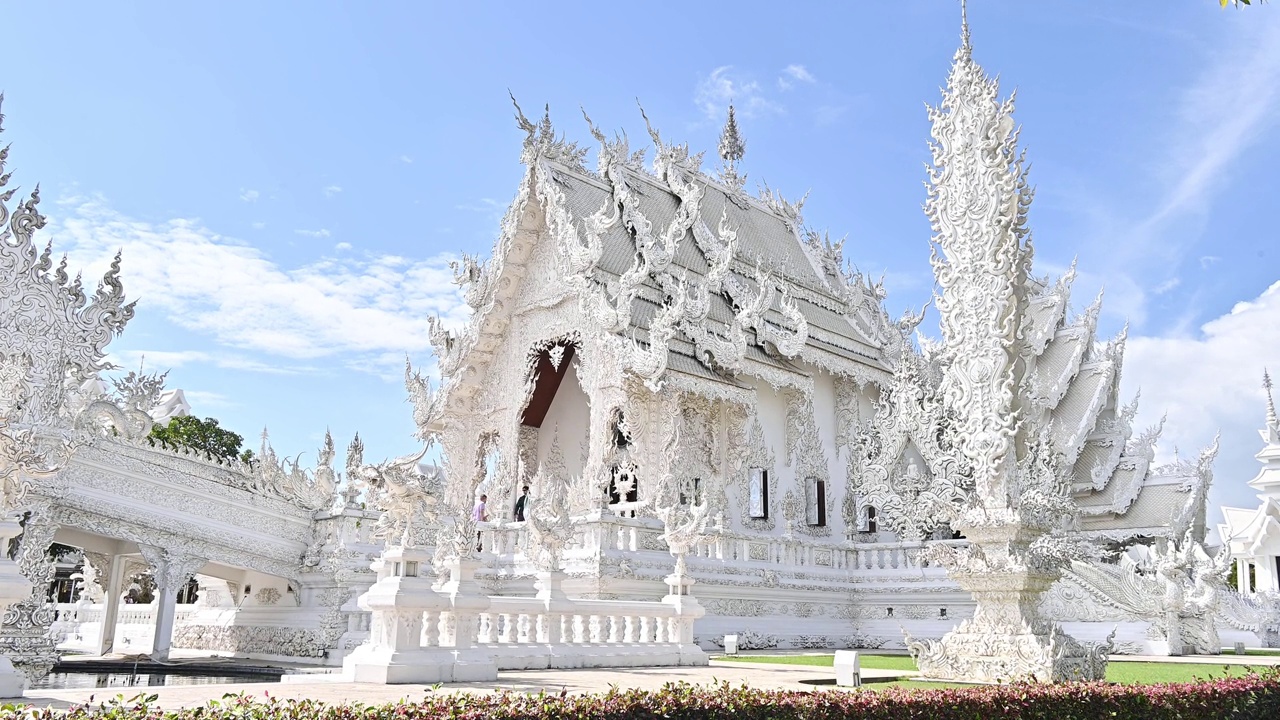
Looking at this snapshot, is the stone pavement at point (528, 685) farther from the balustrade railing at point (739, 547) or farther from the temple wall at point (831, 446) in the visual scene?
the temple wall at point (831, 446)

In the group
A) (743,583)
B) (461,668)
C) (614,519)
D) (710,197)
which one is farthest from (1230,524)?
(461,668)

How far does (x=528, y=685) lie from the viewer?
6.41 meters

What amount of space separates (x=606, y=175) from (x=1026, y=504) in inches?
395

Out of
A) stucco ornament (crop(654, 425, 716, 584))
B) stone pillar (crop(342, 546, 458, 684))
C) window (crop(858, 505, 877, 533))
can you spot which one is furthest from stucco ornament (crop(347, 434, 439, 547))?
window (crop(858, 505, 877, 533))

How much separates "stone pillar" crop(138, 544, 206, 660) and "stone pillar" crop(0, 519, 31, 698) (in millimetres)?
5297

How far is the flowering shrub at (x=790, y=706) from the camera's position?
11.7 ft

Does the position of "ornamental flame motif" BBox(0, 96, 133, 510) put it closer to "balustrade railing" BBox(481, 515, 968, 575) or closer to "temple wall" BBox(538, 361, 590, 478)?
"balustrade railing" BBox(481, 515, 968, 575)

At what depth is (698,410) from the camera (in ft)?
48.7

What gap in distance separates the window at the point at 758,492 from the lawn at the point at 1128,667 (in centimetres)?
395

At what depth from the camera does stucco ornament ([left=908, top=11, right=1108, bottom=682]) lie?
7457 millimetres

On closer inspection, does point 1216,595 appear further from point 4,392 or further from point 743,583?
point 4,392

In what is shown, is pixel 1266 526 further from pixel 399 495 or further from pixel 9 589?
pixel 9 589

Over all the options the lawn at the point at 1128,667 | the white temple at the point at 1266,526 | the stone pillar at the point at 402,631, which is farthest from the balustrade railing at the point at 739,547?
the white temple at the point at 1266,526

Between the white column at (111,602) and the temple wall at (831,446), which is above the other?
the temple wall at (831,446)
